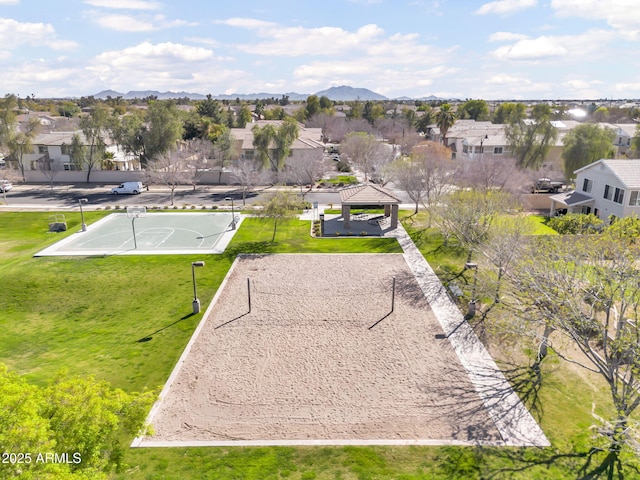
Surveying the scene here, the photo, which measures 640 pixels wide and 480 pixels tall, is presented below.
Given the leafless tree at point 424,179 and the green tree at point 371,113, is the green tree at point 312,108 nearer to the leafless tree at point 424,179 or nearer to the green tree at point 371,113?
the green tree at point 371,113

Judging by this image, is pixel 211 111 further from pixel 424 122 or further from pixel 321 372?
pixel 321 372

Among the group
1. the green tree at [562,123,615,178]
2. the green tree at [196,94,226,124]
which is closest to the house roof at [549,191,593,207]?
the green tree at [562,123,615,178]

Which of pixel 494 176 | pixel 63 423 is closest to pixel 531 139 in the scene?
pixel 494 176

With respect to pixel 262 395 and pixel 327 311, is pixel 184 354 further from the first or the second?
pixel 327 311

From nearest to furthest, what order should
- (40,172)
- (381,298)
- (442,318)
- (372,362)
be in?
(372,362) < (442,318) < (381,298) < (40,172)

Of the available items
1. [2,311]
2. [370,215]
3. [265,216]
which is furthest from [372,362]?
[370,215]
